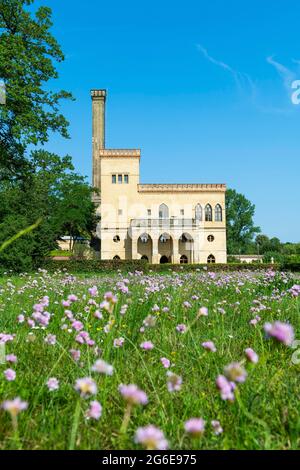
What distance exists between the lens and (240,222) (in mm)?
68438

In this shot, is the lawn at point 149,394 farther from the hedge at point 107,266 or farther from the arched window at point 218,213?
the arched window at point 218,213

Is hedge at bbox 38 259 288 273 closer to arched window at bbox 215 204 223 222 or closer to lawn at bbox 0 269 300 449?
lawn at bbox 0 269 300 449

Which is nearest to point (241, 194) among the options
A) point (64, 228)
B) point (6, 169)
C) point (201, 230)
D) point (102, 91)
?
point (201, 230)

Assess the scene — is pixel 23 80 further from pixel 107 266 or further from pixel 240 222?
pixel 240 222

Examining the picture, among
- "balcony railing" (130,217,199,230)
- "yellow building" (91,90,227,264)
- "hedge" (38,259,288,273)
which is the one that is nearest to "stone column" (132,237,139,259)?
"yellow building" (91,90,227,264)

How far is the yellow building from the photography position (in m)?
46.8

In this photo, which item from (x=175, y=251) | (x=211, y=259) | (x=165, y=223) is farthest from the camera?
(x=211, y=259)

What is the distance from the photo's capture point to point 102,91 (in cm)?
6188

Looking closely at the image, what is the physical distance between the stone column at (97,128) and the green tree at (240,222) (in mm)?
22559

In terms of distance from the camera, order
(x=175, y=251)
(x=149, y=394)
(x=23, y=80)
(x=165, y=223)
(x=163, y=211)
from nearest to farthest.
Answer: (x=149, y=394)
(x=23, y=80)
(x=175, y=251)
(x=165, y=223)
(x=163, y=211)

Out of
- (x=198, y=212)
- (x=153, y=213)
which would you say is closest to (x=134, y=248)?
(x=153, y=213)

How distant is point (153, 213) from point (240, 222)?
80.3 feet
